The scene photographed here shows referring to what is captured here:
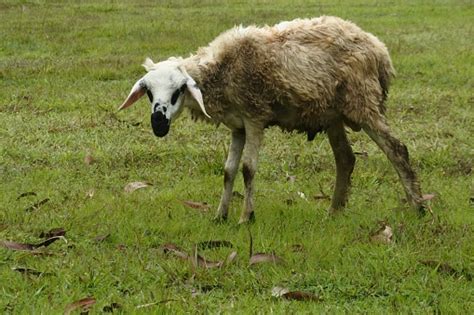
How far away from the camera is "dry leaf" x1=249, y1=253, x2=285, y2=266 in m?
5.40

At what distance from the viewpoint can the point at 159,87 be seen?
5.88 m

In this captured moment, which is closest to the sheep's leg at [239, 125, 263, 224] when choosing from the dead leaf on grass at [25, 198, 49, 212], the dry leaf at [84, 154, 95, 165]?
the dead leaf on grass at [25, 198, 49, 212]

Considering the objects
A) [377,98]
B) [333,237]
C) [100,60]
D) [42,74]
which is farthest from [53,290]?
[100,60]

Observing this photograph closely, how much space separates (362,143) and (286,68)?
2.98m

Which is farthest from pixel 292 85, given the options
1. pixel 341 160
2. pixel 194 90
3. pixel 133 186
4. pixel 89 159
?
pixel 89 159

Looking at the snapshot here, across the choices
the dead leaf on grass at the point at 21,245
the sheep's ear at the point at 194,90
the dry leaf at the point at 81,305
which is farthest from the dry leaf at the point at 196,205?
the dry leaf at the point at 81,305

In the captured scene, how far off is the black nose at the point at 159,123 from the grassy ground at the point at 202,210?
0.85 meters

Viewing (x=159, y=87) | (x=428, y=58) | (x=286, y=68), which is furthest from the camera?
(x=428, y=58)

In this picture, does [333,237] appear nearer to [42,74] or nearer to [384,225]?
[384,225]

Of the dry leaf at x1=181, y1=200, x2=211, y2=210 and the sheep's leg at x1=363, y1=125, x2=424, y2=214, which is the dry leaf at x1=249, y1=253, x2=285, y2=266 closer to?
the dry leaf at x1=181, y1=200, x2=211, y2=210

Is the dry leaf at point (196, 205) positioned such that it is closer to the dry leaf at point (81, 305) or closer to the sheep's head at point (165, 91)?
the sheep's head at point (165, 91)

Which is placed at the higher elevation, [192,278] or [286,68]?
[286,68]

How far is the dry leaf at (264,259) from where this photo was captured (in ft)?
17.7

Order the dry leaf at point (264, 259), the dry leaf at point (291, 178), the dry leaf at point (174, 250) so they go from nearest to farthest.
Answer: the dry leaf at point (264, 259), the dry leaf at point (174, 250), the dry leaf at point (291, 178)
